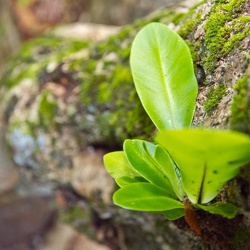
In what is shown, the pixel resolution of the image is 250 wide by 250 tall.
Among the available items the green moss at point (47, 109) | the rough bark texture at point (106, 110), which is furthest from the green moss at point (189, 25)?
the green moss at point (47, 109)

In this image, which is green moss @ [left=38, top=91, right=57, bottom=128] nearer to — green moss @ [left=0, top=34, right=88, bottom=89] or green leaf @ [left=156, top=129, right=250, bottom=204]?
green moss @ [left=0, top=34, right=88, bottom=89]

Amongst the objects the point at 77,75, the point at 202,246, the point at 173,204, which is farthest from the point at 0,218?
the point at 173,204

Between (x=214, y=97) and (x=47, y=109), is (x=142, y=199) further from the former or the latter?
(x=47, y=109)

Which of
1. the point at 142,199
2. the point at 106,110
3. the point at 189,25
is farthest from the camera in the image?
the point at 106,110

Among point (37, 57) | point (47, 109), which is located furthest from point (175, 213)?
point (37, 57)

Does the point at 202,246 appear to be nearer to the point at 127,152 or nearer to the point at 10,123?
the point at 127,152

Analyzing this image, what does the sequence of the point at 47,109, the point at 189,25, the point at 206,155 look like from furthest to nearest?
1. the point at 47,109
2. the point at 189,25
3. the point at 206,155
